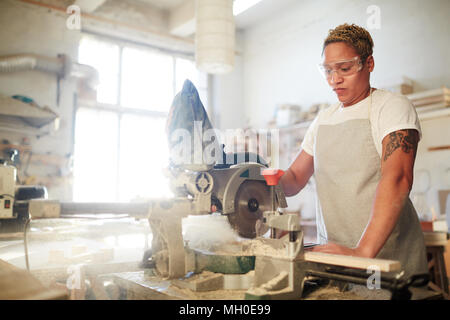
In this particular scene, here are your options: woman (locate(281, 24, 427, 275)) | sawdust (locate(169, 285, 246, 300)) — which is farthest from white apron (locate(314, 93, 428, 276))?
sawdust (locate(169, 285, 246, 300))

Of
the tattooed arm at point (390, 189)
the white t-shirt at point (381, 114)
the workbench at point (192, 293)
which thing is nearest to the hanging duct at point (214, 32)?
the white t-shirt at point (381, 114)

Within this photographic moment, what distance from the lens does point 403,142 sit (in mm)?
1379

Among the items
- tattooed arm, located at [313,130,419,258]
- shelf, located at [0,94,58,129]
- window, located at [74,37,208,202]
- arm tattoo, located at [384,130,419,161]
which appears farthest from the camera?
window, located at [74,37,208,202]

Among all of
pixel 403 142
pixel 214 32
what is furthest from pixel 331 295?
pixel 214 32

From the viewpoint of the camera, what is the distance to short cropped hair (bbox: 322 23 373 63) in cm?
156

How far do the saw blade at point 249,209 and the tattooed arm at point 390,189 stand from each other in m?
0.39

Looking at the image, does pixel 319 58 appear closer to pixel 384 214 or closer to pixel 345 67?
pixel 345 67

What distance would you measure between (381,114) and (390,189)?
1.31 ft

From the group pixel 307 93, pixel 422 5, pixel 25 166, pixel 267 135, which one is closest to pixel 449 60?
pixel 422 5

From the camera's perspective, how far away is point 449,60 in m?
4.91

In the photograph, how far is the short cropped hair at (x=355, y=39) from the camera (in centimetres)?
156

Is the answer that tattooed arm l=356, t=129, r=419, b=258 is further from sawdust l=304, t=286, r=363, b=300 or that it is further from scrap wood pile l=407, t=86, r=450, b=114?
scrap wood pile l=407, t=86, r=450, b=114
